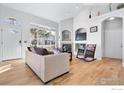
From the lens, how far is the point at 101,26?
5043 millimetres

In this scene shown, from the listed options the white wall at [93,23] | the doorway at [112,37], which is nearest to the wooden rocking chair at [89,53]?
the white wall at [93,23]

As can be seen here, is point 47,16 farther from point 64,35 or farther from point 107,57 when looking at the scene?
point 107,57

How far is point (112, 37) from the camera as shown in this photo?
5086 mm

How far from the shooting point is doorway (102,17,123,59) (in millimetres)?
4809

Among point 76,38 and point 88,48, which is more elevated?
A: point 76,38

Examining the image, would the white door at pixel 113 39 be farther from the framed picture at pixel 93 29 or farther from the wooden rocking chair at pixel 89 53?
the wooden rocking chair at pixel 89 53

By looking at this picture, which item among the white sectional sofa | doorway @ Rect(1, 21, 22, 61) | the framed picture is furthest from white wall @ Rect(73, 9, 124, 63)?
doorway @ Rect(1, 21, 22, 61)

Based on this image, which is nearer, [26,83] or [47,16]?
[26,83]

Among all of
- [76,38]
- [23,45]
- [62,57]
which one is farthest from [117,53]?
[23,45]

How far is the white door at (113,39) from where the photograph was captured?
15.8 feet

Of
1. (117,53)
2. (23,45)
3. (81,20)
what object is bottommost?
(117,53)

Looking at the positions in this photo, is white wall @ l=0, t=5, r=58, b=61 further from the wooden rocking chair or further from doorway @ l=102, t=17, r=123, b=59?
doorway @ l=102, t=17, r=123, b=59

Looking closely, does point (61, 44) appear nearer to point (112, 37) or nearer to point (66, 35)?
point (66, 35)
